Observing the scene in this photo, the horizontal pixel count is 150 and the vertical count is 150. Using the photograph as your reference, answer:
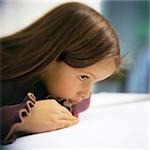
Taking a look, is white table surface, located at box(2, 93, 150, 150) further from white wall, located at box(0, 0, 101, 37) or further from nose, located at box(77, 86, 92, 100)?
white wall, located at box(0, 0, 101, 37)

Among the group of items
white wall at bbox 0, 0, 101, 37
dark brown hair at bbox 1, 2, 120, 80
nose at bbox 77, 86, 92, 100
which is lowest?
nose at bbox 77, 86, 92, 100

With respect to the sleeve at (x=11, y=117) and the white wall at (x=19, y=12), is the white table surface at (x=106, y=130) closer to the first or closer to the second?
the sleeve at (x=11, y=117)

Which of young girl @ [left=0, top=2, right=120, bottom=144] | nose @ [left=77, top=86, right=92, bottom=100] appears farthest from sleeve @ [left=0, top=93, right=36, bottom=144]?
nose @ [left=77, top=86, right=92, bottom=100]

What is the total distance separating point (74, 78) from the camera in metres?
0.94

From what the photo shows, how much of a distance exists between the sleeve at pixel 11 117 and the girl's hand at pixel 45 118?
0.5 inches

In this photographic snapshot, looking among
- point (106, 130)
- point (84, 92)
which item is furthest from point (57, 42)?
point (106, 130)

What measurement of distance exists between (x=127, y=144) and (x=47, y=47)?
345mm

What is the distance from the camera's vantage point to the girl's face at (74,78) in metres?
0.93

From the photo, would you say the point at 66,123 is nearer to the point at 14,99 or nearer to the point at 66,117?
the point at 66,117

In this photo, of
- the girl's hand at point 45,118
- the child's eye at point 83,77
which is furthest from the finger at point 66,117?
the child's eye at point 83,77

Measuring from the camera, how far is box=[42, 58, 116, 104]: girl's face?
0.93 metres

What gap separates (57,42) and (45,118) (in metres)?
0.21

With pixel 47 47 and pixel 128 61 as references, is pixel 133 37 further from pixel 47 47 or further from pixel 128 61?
pixel 47 47

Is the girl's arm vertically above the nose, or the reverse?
the nose
